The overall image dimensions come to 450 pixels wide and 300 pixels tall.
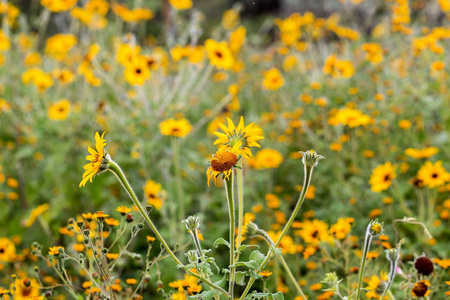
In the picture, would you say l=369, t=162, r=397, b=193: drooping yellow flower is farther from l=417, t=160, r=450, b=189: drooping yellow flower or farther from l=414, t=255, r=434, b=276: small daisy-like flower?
l=414, t=255, r=434, b=276: small daisy-like flower

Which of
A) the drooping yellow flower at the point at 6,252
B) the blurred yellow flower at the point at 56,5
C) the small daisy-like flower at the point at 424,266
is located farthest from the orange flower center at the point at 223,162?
the blurred yellow flower at the point at 56,5

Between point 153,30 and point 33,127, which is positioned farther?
point 153,30

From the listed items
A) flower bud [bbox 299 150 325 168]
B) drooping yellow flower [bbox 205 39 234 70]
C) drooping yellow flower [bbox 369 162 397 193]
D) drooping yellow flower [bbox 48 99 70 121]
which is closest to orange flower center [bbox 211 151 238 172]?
flower bud [bbox 299 150 325 168]

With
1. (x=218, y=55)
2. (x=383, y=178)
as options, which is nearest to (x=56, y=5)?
(x=218, y=55)

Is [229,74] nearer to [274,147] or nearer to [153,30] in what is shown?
[274,147]

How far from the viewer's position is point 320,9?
10695 millimetres

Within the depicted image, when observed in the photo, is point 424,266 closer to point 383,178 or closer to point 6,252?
point 383,178

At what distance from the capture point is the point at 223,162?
1.13 metres

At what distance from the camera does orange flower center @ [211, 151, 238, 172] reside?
1136mm

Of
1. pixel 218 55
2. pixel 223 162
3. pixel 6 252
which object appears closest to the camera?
pixel 223 162

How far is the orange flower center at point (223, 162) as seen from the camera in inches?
44.7

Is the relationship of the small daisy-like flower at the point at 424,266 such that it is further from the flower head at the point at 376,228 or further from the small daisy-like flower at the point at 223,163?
the small daisy-like flower at the point at 223,163

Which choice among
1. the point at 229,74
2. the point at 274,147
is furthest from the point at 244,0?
the point at 274,147

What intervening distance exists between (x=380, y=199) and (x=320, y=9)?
871 cm
